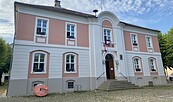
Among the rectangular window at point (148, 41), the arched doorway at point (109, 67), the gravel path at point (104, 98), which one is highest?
the rectangular window at point (148, 41)

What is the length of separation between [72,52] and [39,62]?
358 cm

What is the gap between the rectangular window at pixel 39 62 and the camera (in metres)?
12.3

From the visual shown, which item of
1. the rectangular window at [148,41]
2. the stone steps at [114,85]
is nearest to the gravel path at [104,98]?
the stone steps at [114,85]

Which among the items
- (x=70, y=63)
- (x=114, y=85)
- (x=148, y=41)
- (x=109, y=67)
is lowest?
(x=114, y=85)

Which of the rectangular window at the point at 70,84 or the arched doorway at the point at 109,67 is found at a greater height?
the arched doorway at the point at 109,67

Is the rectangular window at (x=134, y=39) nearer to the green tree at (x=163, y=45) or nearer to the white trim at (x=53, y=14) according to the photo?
the white trim at (x=53, y=14)

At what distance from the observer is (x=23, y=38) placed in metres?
12.3

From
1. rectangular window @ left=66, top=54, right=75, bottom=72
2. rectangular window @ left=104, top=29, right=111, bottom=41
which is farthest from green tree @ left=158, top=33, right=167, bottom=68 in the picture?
rectangular window @ left=66, top=54, right=75, bottom=72

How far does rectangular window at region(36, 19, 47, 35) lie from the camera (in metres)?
13.2

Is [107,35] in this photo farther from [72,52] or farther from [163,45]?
[163,45]

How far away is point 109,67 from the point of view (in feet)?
53.6

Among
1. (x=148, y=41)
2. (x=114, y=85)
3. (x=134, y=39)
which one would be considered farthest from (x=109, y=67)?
(x=148, y=41)

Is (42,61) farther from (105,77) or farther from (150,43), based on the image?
(150,43)

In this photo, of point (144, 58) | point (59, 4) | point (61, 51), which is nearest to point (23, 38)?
point (61, 51)
